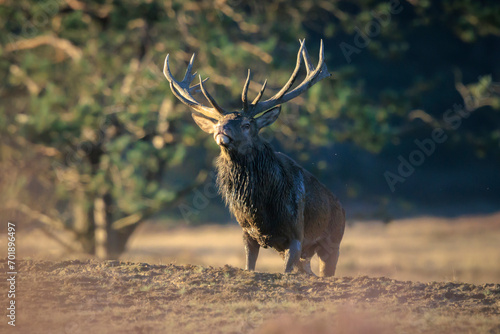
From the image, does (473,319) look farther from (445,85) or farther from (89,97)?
(445,85)

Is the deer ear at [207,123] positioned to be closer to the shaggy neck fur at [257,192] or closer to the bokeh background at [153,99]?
the shaggy neck fur at [257,192]

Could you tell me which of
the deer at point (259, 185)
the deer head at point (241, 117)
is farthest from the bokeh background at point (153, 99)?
the deer at point (259, 185)

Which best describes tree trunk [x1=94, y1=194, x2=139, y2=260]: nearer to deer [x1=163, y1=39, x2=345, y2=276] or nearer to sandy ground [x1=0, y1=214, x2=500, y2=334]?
sandy ground [x1=0, y1=214, x2=500, y2=334]

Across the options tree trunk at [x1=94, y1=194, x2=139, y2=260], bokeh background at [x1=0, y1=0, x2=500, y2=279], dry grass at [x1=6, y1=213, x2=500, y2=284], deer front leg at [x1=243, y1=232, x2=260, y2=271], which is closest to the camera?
deer front leg at [x1=243, y1=232, x2=260, y2=271]

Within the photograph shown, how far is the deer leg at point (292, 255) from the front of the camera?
25.5 ft

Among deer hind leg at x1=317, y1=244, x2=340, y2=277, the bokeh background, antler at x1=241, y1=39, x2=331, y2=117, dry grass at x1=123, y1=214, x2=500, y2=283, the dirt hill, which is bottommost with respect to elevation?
the dirt hill

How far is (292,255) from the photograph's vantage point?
7781 mm

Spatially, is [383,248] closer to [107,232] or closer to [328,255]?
[107,232]

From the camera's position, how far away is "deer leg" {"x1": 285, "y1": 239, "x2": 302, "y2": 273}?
25.5ft

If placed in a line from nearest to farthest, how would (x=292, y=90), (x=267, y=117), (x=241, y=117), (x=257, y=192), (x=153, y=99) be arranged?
(x=241, y=117) < (x=257, y=192) < (x=267, y=117) < (x=292, y=90) < (x=153, y=99)

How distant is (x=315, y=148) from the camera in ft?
57.2

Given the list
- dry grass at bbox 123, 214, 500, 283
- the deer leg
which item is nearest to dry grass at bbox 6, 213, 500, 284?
dry grass at bbox 123, 214, 500, 283

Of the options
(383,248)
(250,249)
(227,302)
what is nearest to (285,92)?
(250,249)

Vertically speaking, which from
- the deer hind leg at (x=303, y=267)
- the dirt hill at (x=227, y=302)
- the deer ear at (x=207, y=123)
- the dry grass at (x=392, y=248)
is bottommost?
the dirt hill at (x=227, y=302)
